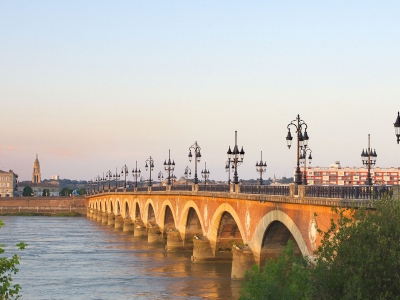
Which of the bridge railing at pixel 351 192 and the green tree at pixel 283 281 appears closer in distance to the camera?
the green tree at pixel 283 281

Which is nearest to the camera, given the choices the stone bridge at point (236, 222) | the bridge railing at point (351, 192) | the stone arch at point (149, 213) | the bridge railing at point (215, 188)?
the bridge railing at point (351, 192)

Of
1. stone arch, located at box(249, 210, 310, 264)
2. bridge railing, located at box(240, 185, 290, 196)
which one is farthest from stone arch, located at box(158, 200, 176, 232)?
stone arch, located at box(249, 210, 310, 264)

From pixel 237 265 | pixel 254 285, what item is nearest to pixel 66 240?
pixel 237 265

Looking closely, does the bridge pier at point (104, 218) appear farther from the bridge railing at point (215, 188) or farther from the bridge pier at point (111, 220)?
the bridge railing at point (215, 188)

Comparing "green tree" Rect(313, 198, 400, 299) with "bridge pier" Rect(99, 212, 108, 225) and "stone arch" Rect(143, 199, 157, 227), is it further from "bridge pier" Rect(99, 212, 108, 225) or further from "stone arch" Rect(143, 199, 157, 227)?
"bridge pier" Rect(99, 212, 108, 225)

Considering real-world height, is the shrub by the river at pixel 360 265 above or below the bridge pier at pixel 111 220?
above

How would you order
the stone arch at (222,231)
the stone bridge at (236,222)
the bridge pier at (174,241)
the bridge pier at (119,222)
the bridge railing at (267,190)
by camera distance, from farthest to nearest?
the bridge pier at (119,222) → the bridge pier at (174,241) → the stone arch at (222,231) → the bridge railing at (267,190) → the stone bridge at (236,222)

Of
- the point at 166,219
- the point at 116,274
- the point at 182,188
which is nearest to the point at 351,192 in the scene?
the point at 116,274

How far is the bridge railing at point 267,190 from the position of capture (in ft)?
116

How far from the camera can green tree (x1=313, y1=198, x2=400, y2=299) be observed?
19891 millimetres

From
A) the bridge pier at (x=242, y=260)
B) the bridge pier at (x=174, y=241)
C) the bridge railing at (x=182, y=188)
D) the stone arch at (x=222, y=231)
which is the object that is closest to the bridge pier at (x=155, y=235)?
the bridge railing at (x=182, y=188)

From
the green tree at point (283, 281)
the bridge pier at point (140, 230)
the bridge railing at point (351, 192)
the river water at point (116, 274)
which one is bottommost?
the river water at point (116, 274)

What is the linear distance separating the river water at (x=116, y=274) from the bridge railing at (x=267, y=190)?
4.80m

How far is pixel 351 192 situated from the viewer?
1036 inches
